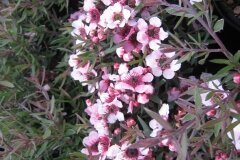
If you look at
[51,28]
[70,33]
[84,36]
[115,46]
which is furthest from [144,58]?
[51,28]

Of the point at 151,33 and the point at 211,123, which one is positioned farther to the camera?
the point at 151,33

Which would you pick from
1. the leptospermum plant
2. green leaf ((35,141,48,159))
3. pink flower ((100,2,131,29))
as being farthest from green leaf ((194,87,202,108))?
green leaf ((35,141,48,159))

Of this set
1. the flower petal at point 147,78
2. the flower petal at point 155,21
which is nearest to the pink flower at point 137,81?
the flower petal at point 147,78

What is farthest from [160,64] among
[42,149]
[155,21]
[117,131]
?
[42,149]

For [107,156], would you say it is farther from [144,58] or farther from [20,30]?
[20,30]

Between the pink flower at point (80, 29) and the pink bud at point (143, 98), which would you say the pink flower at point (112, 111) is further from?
the pink flower at point (80, 29)

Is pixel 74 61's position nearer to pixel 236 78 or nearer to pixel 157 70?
pixel 157 70

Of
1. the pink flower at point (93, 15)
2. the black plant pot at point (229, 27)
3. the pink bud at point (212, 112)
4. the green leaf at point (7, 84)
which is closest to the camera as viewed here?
the pink bud at point (212, 112)
